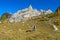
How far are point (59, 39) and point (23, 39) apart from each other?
7759 mm

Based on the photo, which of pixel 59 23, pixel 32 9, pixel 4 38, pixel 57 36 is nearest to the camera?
pixel 4 38

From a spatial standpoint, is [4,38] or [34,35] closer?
[4,38]

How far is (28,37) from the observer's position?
115 ft

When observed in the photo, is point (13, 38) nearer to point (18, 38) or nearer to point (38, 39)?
point (18, 38)

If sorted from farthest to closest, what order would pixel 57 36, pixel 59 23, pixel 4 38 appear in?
pixel 59 23 < pixel 57 36 < pixel 4 38

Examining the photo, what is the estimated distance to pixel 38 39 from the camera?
3347cm

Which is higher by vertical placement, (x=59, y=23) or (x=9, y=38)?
(x=59, y=23)

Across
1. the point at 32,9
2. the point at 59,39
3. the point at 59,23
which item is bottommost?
the point at 59,39

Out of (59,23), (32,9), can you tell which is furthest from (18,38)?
(32,9)

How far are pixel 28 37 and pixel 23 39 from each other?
55.6 inches

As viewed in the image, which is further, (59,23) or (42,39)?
(59,23)

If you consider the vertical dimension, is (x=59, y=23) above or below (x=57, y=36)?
above

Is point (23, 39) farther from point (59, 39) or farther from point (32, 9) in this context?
point (32, 9)

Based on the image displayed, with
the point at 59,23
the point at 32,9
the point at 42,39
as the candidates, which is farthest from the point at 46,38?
the point at 32,9
